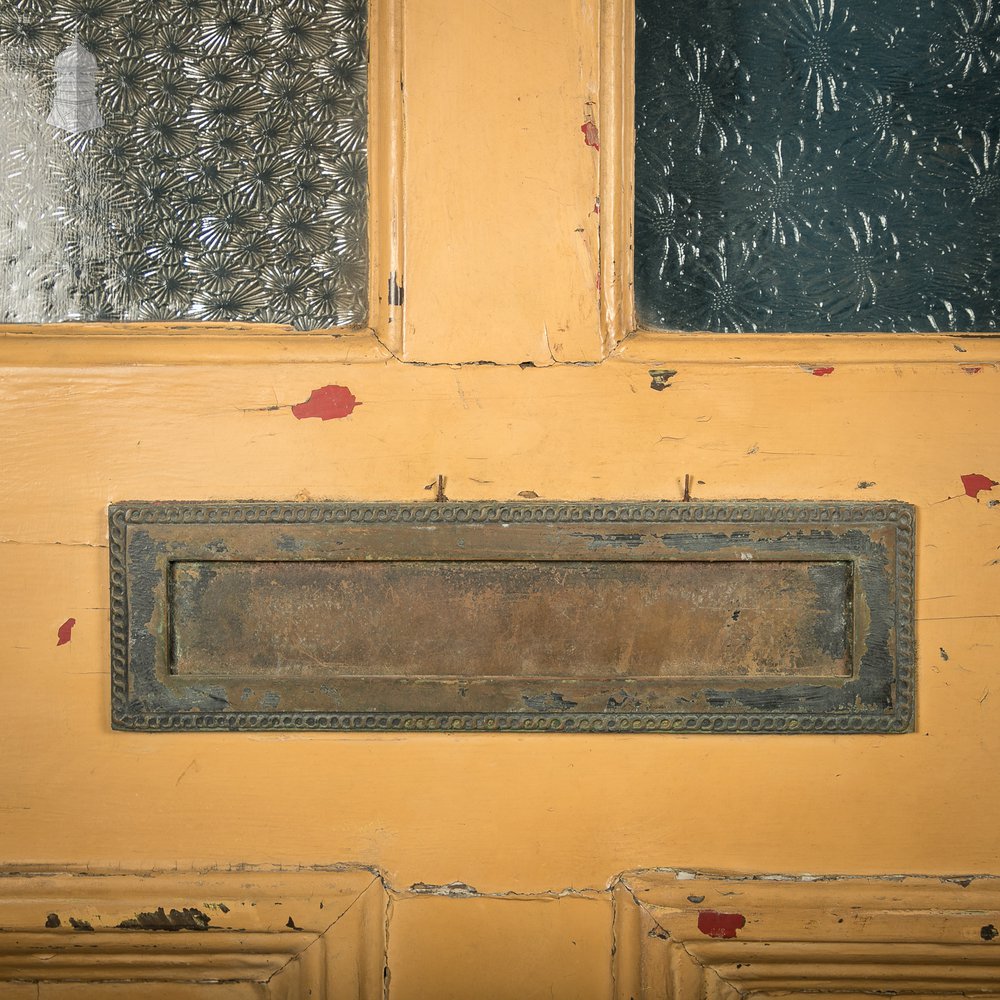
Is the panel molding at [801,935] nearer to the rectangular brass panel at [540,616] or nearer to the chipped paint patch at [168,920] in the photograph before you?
the rectangular brass panel at [540,616]

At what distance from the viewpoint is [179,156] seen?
3.08 feet

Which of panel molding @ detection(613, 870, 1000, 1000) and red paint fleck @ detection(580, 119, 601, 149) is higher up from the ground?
red paint fleck @ detection(580, 119, 601, 149)

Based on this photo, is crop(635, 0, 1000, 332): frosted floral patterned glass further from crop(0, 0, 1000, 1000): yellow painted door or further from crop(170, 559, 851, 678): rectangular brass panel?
crop(170, 559, 851, 678): rectangular brass panel

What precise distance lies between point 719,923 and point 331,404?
0.79m

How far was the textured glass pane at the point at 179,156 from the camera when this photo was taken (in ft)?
3.07

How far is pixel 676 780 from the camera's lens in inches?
36.4

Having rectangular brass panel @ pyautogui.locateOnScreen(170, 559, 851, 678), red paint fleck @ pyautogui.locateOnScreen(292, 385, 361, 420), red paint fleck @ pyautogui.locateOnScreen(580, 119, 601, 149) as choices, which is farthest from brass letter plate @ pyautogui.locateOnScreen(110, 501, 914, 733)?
red paint fleck @ pyautogui.locateOnScreen(580, 119, 601, 149)

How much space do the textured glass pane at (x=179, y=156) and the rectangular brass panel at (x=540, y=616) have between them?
1.11ft

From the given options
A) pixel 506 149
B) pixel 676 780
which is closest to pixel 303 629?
pixel 676 780

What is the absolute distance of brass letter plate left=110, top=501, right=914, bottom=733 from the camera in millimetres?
903

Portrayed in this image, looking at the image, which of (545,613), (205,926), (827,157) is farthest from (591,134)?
(205,926)

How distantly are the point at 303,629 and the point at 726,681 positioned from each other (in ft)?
1.67

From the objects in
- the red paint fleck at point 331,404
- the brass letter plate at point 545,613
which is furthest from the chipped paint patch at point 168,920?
the red paint fleck at point 331,404

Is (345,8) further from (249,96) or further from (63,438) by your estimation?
(63,438)
